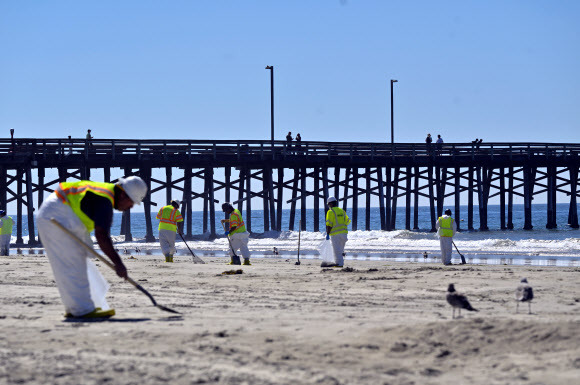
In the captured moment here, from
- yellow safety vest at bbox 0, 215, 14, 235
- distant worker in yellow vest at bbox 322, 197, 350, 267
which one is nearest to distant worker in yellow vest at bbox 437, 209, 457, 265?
distant worker in yellow vest at bbox 322, 197, 350, 267

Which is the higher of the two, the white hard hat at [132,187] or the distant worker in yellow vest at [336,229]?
the white hard hat at [132,187]

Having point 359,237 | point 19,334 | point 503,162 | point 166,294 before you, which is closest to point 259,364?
point 19,334

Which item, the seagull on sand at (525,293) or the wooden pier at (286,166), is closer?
the seagull on sand at (525,293)

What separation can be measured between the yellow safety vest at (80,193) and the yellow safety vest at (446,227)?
11.4 metres

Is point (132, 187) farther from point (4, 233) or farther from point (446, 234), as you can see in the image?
point (4, 233)

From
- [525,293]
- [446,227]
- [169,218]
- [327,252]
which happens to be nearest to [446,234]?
[446,227]

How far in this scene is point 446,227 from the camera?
1762 cm

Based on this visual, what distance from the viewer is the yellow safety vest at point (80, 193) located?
717cm

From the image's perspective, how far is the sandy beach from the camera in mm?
5109

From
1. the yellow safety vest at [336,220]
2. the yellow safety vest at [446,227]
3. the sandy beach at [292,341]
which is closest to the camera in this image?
the sandy beach at [292,341]

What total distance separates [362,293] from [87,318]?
375 centimetres

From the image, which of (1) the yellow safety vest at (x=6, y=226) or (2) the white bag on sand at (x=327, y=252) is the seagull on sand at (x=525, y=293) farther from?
(1) the yellow safety vest at (x=6, y=226)

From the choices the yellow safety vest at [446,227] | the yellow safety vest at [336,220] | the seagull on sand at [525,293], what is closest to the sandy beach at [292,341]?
the seagull on sand at [525,293]

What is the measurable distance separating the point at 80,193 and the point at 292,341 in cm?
239
